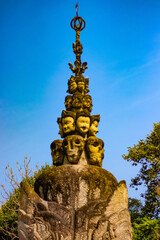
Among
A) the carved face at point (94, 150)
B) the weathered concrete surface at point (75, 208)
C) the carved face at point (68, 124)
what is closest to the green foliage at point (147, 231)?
the carved face at point (94, 150)

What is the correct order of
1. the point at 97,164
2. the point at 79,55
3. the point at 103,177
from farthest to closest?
the point at 79,55 < the point at 97,164 < the point at 103,177

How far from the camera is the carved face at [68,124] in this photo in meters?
5.69

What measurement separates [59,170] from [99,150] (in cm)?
102

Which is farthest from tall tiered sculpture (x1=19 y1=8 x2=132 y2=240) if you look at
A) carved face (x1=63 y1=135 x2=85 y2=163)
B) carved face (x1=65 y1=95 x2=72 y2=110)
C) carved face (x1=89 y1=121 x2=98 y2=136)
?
carved face (x1=65 y1=95 x2=72 y2=110)

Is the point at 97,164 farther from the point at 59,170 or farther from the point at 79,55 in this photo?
the point at 79,55

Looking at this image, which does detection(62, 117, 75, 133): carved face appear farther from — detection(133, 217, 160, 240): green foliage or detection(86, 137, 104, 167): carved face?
detection(133, 217, 160, 240): green foliage

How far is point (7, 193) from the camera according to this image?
16.0 m

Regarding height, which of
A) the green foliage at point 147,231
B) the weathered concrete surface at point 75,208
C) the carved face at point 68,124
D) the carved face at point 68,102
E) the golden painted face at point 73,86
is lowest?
the weathered concrete surface at point 75,208

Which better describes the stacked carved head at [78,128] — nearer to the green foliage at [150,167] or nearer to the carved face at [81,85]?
the carved face at [81,85]

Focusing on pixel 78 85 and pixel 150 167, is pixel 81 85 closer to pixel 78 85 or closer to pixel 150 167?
pixel 78 85

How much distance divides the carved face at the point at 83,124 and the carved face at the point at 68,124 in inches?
5.0

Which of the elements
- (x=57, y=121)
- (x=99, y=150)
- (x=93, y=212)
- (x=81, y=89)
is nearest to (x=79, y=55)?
(x=81, y=89)

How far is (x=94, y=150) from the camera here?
A: 17.5 feet

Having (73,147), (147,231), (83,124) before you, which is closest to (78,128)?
(83,124)
